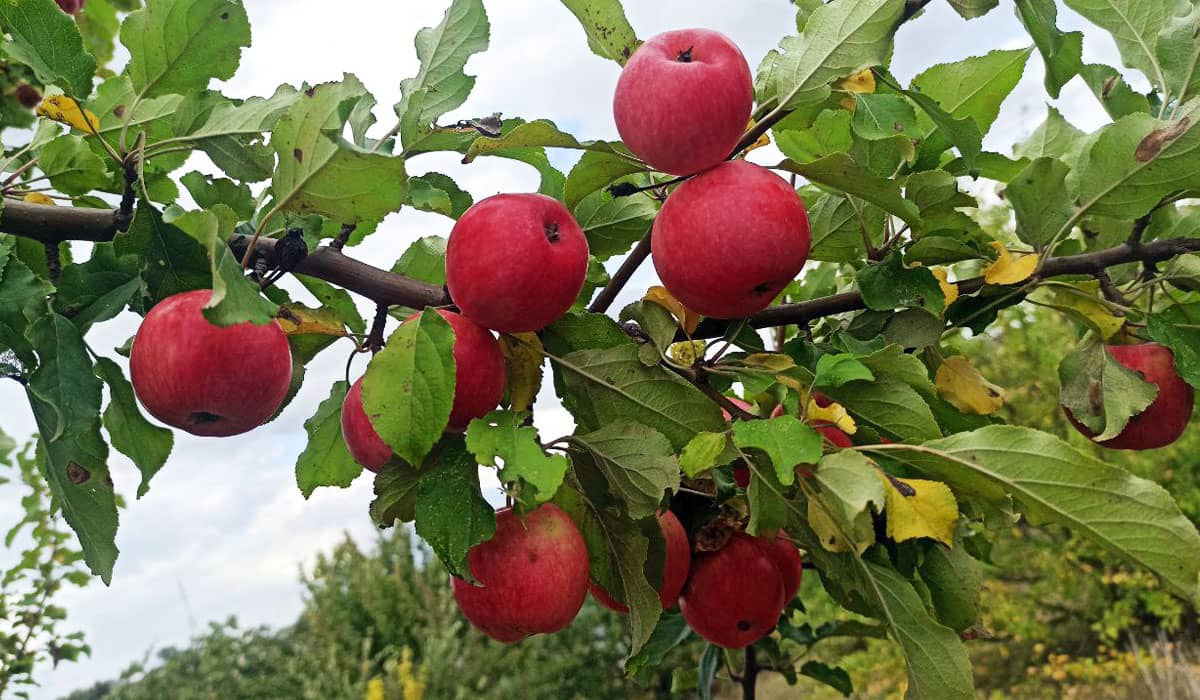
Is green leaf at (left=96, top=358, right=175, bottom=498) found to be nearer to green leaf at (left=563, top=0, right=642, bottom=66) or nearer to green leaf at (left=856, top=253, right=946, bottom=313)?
green leaf at (left=563, top=0, right=642, bottom=66)

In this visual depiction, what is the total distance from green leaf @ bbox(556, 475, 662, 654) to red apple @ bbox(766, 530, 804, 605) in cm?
28

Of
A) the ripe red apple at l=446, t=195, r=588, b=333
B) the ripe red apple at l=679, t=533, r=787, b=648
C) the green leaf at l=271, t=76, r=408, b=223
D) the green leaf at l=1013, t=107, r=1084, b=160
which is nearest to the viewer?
the green leaf at l=271, t=76, r=408, b=223

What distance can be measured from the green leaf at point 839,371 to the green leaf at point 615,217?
25cm

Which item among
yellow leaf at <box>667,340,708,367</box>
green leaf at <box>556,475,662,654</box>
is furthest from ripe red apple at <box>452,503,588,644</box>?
yellow leaf at <box>667,340,708,367</box>

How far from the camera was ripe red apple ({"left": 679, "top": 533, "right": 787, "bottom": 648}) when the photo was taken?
1.08 metres

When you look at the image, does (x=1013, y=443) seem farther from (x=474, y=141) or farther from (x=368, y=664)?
(x=368, y=664)

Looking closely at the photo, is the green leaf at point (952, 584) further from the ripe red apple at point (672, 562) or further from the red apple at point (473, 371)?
the red apple at point (473, 371)

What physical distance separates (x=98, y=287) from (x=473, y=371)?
A: 0.37m

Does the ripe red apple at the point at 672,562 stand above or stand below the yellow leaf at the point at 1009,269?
below

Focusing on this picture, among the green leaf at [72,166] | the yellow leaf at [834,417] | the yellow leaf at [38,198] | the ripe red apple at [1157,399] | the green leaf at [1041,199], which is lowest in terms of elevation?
the ripe red apple at [1157,399]

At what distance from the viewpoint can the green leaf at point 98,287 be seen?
2.66ft

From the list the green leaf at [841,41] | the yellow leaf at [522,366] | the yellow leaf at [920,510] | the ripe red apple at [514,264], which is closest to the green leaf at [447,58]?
the ripe red apple at [514,264]

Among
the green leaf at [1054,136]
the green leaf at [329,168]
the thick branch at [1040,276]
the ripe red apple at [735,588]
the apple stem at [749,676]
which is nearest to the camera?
the green leaf at [329,168]

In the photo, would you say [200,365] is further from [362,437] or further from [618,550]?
[618,550]
